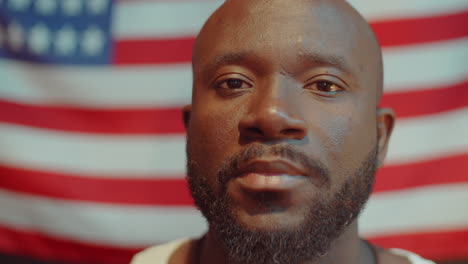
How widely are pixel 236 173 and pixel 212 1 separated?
2.79 ft

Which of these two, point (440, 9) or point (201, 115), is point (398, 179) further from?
point (201, 115)

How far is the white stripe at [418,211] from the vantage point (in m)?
1.61

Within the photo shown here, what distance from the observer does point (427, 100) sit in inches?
62.2

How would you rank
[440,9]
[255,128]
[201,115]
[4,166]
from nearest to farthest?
[255,128], [201,115], [440,9], [4,166]

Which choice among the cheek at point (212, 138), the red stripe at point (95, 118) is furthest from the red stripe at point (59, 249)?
the cheek at point (212, 138)

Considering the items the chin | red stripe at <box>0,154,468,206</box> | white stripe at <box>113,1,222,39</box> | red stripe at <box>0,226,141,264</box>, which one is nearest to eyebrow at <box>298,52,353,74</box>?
the chin

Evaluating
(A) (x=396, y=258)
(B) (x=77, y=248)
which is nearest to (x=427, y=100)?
(A) (x=396, y=258)

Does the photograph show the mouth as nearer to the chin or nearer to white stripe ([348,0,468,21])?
the chin

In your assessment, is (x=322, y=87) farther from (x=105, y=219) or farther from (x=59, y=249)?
(x=59, y=249)

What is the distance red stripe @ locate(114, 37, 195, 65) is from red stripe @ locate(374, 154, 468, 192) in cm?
75

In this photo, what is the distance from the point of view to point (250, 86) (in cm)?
96

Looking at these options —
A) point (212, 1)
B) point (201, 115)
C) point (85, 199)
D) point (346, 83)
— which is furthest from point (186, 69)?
point (346, 83)

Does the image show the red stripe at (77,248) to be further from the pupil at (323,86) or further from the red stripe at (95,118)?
the pupil at (323,86)

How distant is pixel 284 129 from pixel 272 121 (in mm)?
27
